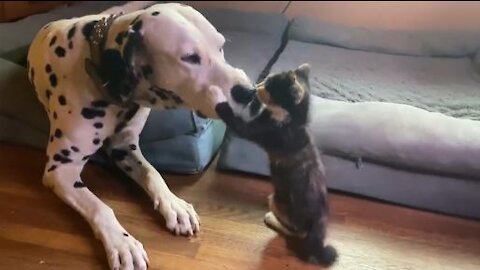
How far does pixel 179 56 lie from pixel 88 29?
309mm

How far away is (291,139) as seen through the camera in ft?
4.64

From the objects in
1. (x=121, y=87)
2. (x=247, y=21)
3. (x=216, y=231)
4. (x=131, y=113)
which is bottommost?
(x=216, y=231)

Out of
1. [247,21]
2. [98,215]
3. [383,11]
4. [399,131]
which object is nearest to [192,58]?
[98,215]

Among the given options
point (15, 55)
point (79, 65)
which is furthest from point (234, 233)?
point (15, 55)

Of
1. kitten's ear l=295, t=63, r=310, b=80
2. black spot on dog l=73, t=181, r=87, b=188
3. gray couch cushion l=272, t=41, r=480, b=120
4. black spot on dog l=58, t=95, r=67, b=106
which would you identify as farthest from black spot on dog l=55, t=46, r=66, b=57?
gray couch cushion l=272, t=41, r=480, b=120

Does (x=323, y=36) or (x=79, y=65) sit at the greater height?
(x=79, y=65)

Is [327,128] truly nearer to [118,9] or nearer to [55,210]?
[55,210]

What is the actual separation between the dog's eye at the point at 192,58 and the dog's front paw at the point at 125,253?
450mm

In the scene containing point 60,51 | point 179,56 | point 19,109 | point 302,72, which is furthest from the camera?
point 19,109

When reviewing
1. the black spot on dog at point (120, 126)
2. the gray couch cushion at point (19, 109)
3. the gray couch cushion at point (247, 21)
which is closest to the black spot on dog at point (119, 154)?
the black spot on dog at point (120, 126)

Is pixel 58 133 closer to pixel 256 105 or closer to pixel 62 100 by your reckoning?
pixel 62 100

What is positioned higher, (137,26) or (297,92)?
(137,26)

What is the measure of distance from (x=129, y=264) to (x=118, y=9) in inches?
45.0

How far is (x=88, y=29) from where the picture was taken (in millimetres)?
1532
